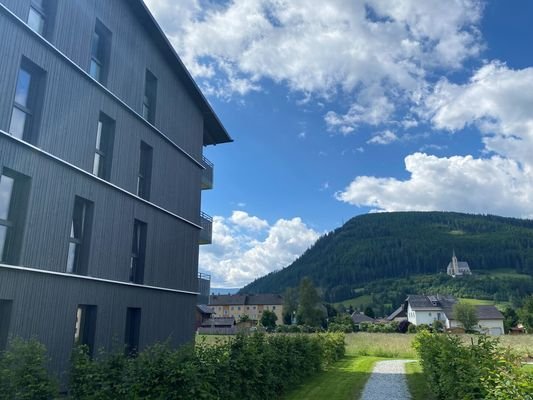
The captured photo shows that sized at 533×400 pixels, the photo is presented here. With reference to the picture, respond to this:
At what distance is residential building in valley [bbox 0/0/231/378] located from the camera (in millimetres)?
10820

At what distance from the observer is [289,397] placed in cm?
1358

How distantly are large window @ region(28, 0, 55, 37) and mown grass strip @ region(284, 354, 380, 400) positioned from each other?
12.4 meters

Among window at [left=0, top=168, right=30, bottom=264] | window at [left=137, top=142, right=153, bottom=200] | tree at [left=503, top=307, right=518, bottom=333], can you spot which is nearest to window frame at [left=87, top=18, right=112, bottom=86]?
window at [left=137, top=142, right=153, bottom=200]

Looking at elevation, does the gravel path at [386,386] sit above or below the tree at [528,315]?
below

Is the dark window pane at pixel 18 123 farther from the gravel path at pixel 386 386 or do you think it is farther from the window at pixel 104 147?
the gravel path at pixel 386 386

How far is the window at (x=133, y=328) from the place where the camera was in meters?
15.0

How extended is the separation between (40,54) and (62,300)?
636 cm

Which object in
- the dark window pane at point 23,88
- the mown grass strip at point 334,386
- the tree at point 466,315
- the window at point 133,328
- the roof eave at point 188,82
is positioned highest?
the roof eave at point 188,82

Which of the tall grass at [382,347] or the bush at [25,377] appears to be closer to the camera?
the bush at [25,377]

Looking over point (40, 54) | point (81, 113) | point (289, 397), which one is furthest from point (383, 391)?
point (40, 54)

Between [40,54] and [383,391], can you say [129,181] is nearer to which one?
[40,54]

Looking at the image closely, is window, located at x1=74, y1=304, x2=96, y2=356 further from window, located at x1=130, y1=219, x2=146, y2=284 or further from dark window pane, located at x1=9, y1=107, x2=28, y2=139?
dark window pane, located at x1=9, y1=107, x2=28, y2=139

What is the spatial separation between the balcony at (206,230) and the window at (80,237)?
864 cm

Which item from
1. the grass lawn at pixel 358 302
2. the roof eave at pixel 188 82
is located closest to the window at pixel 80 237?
the roof eave at pixel 188 82
